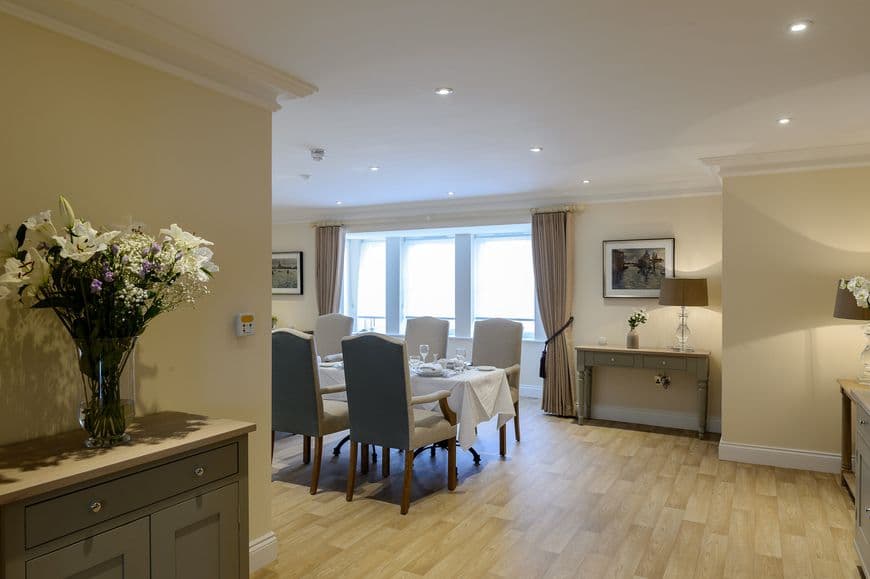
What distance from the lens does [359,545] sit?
325cm

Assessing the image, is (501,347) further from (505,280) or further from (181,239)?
(181,239)

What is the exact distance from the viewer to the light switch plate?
2871 millimetres

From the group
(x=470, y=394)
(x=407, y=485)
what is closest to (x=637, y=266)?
(x=470, y=394)

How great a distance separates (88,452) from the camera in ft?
6.23

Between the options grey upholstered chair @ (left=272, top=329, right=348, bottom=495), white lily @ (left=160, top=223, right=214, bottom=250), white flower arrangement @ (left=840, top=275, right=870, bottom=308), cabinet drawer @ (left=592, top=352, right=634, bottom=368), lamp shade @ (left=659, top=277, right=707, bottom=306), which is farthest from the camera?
cabinet drawer @ (left=592, top=352, right=634, bottom=368)

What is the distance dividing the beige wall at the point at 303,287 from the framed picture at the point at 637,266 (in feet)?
13.9

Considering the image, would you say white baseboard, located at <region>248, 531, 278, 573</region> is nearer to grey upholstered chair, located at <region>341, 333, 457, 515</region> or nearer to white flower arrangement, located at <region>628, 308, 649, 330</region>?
grey upholstered chair, located at <region>341, 333, 457, 515</region>

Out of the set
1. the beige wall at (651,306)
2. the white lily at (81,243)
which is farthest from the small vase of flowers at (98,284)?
the beige wall at (651,306)

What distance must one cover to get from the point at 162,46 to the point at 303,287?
6271mm

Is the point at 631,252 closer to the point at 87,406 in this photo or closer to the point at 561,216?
the point at 561,216

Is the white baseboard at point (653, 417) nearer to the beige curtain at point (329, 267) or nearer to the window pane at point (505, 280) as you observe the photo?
the window pane at point (505, 280)

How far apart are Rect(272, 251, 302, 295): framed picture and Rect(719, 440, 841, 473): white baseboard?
235 inches

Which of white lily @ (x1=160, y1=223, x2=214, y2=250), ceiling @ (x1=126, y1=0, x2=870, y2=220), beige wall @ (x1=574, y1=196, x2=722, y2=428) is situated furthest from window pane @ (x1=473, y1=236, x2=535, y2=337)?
white lily @ (x1=160, y1=223, x2=214, y2=250)

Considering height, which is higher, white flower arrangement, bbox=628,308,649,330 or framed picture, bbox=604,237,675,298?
framed picture, bbox=604,237,675,298
